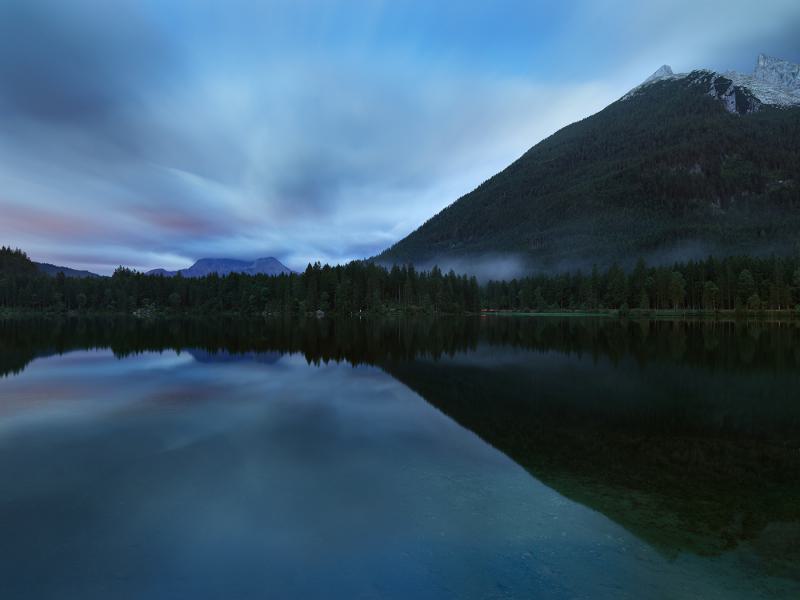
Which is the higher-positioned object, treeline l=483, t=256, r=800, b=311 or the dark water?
treeline l=483, t=256, r=800, b=311

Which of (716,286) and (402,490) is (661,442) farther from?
(716,286)

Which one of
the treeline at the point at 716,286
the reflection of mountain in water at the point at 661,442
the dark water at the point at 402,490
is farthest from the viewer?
the treeline at the point at 716,286

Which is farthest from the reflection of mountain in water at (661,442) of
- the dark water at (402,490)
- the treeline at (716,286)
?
the treeline at (716,286)

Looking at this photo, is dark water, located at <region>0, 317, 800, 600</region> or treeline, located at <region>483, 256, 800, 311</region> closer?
dark water, located at <region>0, 317, 800, 600</region>

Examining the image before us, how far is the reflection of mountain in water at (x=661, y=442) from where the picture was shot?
13750 mm

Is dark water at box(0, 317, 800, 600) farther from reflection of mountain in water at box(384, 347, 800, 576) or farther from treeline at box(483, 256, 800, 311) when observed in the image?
treeline at box(483, 256, 800, 311)

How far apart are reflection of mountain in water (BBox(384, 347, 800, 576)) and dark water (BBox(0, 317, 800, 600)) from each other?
0.39 ft

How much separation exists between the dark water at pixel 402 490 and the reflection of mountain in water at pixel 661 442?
0.12 metres

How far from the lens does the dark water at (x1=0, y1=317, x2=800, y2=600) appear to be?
36.6ft

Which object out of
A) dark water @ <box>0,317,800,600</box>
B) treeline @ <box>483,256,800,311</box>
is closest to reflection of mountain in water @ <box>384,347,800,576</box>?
dark water @ <box>0,317,800,600</box>

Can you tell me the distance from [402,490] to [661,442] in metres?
13.2

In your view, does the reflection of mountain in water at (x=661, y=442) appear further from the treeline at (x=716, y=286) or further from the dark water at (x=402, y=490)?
the treeline at (x=716, y=286)

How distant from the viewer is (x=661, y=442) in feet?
71.7

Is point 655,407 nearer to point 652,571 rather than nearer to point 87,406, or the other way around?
point 652,571
